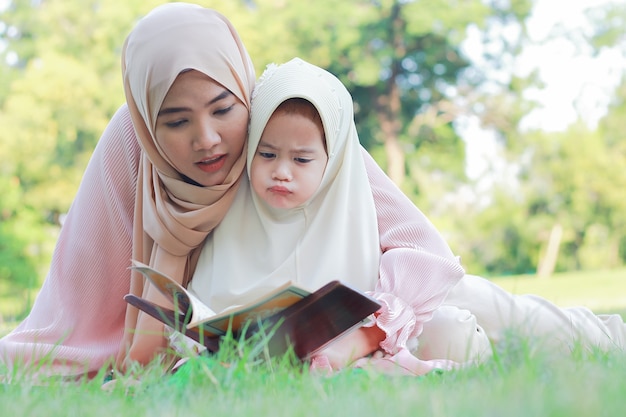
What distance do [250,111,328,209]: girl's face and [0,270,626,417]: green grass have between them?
711 mm

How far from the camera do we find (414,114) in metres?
21.3

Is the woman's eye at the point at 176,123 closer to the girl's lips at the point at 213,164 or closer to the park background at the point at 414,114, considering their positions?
the girl's lips at the point at 213,164

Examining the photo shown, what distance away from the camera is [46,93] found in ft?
57.2

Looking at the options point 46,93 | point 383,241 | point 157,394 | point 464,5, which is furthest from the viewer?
point 464,5

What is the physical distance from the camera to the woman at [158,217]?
9.60 feet

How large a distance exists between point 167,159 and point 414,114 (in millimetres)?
18623

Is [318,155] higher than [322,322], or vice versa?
[318,155]

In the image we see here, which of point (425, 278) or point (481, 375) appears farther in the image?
point (425, 278)

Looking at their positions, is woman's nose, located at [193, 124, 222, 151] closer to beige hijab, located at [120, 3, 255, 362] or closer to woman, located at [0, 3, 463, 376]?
woman, located at [0, 3, 463, 376]

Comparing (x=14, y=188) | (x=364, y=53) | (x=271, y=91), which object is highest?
(x=364, y=53)

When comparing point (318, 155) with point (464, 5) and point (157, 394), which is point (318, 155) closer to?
point (157, 394)

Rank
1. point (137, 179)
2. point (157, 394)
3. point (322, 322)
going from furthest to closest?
point (137, 179), point (322, 322), point (157, 394)

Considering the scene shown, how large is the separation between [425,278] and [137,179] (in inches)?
47.3

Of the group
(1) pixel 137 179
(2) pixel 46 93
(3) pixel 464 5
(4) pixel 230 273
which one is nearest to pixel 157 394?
(4) pixel 230 273
